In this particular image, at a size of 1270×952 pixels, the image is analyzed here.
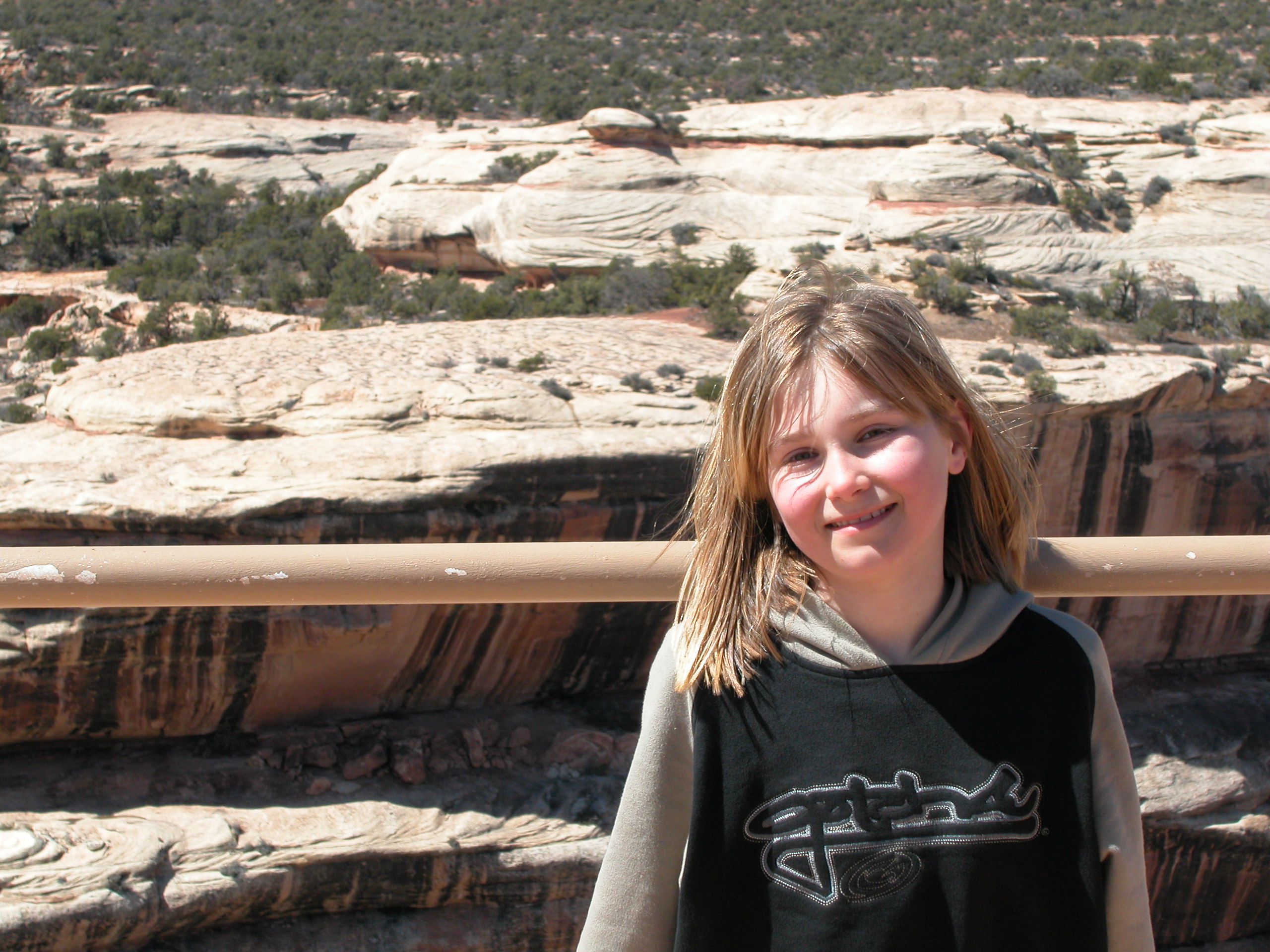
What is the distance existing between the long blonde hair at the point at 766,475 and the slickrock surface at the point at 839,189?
580 inches

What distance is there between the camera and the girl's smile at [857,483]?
4.58 feet

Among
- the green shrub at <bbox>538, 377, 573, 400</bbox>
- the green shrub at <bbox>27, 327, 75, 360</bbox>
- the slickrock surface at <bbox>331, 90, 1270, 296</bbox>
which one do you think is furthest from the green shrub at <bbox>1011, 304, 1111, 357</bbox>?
the green shrub at <bbox>27, 327, 75, 360</bbox>

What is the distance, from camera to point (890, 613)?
1466 mm

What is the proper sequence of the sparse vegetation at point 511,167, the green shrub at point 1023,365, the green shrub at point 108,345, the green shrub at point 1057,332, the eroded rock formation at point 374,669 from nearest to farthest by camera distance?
1. the eroded rock formation at point 374,669
2. the green shrub at point 1023,365
3. the green shrub at point 1057,332
4. the green shrub at point 108,345
5. the sparse vegetation at point 511,167

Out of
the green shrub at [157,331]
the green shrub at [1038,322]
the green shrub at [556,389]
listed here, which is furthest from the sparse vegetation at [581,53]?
the green shrub at [556,389]

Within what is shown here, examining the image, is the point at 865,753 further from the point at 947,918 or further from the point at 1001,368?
Result: the point at 1001,368

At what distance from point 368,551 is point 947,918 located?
0.94 m

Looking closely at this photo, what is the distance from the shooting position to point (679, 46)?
36.2m

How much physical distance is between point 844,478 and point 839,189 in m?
19.1

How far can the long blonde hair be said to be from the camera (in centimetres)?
144

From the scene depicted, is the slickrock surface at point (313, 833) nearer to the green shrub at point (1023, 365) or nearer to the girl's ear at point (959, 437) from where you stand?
the green shrub at point (1023, 365)

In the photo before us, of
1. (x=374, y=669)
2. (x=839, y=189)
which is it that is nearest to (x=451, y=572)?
(x=374, y=669)

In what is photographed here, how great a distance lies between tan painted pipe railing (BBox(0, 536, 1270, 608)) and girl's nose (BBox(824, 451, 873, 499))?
29 cm

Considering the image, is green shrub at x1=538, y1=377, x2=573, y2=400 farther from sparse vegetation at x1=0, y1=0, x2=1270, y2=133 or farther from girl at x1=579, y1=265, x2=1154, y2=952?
sparse vegetation at x1=0, y1=0, x2=1270, y2=133
